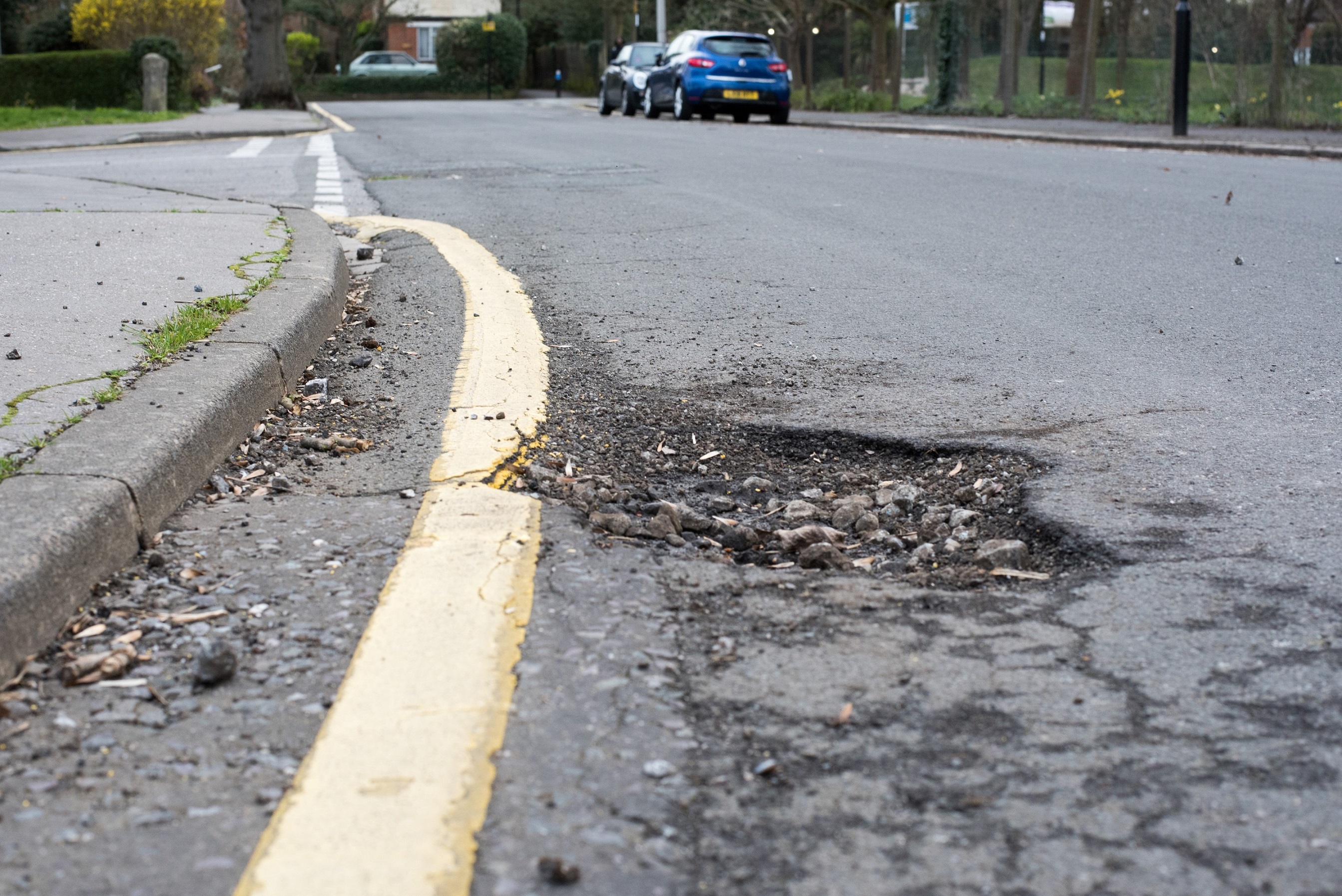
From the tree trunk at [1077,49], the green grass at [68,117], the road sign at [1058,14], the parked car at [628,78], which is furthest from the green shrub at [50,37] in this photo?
the road sign at [1058,14]

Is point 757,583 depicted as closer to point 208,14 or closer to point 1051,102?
point 1051,102

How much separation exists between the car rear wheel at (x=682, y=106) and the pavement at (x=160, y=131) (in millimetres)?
6318

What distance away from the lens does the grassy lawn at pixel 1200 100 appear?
18516mm

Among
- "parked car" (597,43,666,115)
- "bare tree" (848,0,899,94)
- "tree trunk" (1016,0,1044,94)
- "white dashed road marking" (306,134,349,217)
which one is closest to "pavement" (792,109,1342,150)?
"parked car" (597,43,666,115)

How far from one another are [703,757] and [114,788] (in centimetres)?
77

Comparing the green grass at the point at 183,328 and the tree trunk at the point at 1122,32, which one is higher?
the tree trunk at the point at 1122,32

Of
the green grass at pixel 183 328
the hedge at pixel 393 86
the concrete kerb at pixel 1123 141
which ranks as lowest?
the green grass at pixel 183 328

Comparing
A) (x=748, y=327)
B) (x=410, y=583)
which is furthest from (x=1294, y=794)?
(x=748, y=327)

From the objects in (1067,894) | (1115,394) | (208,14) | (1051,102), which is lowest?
(1067,894)

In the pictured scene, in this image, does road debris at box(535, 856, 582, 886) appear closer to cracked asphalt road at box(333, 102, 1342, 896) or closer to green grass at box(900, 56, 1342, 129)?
cracked asphalt road at box(333, 102, 1342, 896)

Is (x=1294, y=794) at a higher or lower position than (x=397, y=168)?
lower

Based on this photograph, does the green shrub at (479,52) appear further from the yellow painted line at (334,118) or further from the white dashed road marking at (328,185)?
the white dashed road marking at (328,185)

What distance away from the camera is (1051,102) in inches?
995

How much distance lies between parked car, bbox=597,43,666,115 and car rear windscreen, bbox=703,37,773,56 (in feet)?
8.55
